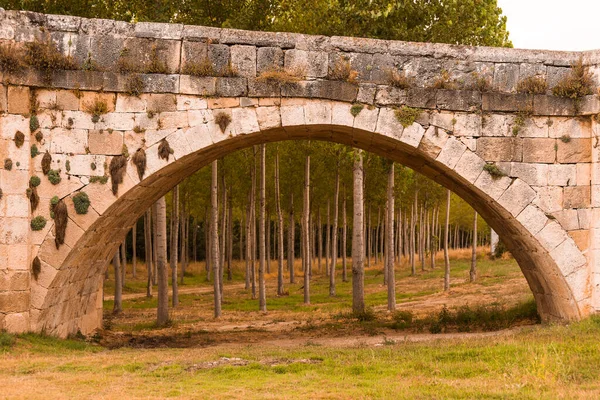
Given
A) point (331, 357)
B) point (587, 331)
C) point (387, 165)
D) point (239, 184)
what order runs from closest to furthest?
point (331, 357)
point (587, 331)
point (387, 165)
point (239, 184)

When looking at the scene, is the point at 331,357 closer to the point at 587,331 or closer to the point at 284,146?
the point at 587,331

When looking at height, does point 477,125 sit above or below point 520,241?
above

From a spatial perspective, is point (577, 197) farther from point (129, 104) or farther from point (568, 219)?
point (129, 104)

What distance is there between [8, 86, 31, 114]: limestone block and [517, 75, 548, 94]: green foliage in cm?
784

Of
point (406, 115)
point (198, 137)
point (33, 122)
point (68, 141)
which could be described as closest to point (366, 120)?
point (406, 115)

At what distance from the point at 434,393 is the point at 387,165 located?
1247 cm

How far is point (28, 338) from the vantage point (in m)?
10.5

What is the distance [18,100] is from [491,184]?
7.53 m

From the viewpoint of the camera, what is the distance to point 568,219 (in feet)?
37.3

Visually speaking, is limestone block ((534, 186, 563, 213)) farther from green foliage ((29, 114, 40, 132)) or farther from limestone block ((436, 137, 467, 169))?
green foliage ((29, 114, 40, 132))

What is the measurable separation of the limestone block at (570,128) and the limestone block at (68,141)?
24.7 ft

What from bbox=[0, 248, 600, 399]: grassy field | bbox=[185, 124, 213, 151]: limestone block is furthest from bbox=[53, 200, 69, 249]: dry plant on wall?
bbox=[185, 124, 213, 151]: limestone block

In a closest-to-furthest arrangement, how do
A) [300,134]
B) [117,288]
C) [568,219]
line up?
[568,219] < [300,134] < [117,288]

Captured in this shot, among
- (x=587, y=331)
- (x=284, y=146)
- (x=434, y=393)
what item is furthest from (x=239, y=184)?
(x=434, y=393)
